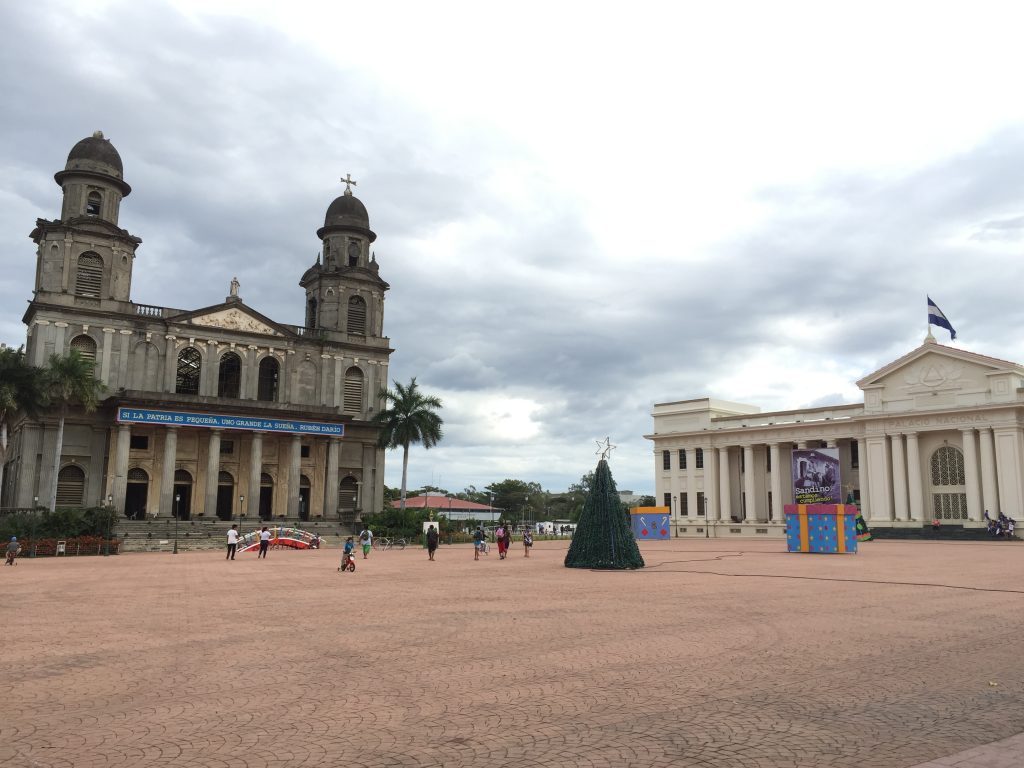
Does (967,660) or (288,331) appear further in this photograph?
(288,331)

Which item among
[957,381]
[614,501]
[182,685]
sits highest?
[957,381]

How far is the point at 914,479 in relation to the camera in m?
58.7

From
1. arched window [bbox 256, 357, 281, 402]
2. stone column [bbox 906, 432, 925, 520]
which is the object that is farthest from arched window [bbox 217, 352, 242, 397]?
stone column [bbox 906, 432, 925, 520]

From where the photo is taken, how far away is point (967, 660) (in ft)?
32.8

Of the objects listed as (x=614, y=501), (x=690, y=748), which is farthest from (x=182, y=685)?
(x=614, y=501)

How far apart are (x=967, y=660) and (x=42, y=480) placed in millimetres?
51771

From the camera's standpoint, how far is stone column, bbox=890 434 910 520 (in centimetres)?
5894

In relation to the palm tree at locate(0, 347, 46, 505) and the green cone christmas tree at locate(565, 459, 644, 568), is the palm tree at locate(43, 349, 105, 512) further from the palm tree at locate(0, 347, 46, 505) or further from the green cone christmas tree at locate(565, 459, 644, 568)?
the green cone christmas tree at locate(565, 459, 644, 568)

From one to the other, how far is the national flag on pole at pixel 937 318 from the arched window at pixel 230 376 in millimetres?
49943

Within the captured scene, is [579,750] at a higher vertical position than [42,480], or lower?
lower

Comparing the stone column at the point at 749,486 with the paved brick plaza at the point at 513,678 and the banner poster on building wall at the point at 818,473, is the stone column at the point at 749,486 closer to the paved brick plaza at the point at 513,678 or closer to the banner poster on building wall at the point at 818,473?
the banner poster on building wall at the point at 818,473

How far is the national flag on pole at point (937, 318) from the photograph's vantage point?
2258 inches

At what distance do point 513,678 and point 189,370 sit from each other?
52.7 meters

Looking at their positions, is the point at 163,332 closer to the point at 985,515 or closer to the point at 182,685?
the point at 182,685
